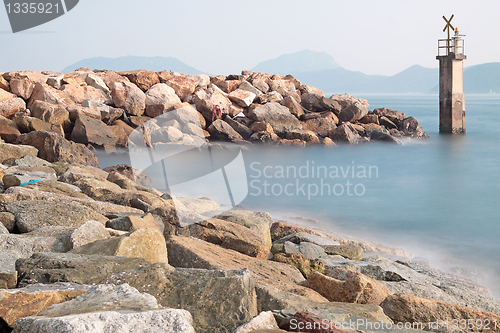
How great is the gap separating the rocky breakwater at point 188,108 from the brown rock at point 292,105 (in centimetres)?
5

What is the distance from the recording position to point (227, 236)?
4.33m

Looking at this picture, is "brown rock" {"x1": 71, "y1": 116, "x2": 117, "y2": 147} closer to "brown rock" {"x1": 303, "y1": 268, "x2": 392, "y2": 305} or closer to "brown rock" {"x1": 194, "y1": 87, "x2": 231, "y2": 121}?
"brown rock" {"x1": 194, "y1": 87, "x2": 231, "y2": 121}

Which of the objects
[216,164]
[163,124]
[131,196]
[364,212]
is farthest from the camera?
[163,124]

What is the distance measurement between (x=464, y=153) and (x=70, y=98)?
1654 cm

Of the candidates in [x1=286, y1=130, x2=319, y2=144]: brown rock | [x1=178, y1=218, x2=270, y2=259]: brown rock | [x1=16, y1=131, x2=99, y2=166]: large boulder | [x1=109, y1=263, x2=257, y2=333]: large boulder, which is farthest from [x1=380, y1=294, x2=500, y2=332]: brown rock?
→ [x1=286, y1=130, x2=319, y2=144]: brown rock

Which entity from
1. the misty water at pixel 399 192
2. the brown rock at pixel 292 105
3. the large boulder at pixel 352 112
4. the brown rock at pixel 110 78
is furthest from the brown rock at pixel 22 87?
the large boulder at pixel 352 112

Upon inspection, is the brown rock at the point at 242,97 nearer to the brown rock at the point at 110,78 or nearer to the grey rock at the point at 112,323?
the brown rock at the point at 110,78

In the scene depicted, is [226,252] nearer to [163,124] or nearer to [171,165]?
[171,165]

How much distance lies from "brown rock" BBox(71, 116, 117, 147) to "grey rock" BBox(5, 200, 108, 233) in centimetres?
1108

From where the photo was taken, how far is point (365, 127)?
20.6 metres

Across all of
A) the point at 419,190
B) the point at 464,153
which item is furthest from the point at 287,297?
the point at 464,153

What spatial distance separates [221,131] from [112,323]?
1614cm

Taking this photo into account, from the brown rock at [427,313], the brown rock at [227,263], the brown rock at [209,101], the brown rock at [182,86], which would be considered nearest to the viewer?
the brown rock at [427,313]

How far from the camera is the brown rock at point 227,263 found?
3.19 m
